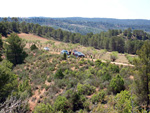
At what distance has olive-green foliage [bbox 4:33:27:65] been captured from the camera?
2256 centimetres

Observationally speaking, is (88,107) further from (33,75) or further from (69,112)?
(33,75)

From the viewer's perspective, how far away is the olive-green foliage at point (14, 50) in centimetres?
2256

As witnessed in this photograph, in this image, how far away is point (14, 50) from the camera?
22.9m

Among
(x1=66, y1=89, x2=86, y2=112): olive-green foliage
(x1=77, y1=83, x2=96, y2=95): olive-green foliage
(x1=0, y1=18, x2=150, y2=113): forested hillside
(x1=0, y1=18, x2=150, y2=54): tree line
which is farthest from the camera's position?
(x1=0, y1=18, x2=150, y2=54): tree line

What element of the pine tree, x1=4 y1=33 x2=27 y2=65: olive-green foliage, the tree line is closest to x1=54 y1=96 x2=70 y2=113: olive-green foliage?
the pine tree

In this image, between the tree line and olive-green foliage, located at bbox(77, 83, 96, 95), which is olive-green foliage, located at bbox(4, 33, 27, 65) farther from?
the tree line

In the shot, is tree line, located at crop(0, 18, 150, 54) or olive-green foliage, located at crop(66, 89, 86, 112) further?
tree line, located at crop(0, 18, 150, 54)

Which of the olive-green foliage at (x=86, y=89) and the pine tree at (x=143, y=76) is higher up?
the pine tree at (x=143, y=76)

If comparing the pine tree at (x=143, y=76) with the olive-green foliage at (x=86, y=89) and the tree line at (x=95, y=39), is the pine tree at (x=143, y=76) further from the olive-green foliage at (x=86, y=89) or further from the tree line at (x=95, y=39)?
the tree line at (x=95, y=39)

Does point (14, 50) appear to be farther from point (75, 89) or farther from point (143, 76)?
point (143, 76)

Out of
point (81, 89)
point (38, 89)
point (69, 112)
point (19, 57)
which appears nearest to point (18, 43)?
point (19, 57)

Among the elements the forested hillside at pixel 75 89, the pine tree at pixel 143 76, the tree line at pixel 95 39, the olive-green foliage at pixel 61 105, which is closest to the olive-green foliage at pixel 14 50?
the forested hillside at pixel 75 89

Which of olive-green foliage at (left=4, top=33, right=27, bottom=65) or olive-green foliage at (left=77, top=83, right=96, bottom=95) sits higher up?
olive-green foliage at (left=4, top=33, right=27, bottom=65)

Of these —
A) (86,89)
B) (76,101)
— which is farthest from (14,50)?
(76,101)
